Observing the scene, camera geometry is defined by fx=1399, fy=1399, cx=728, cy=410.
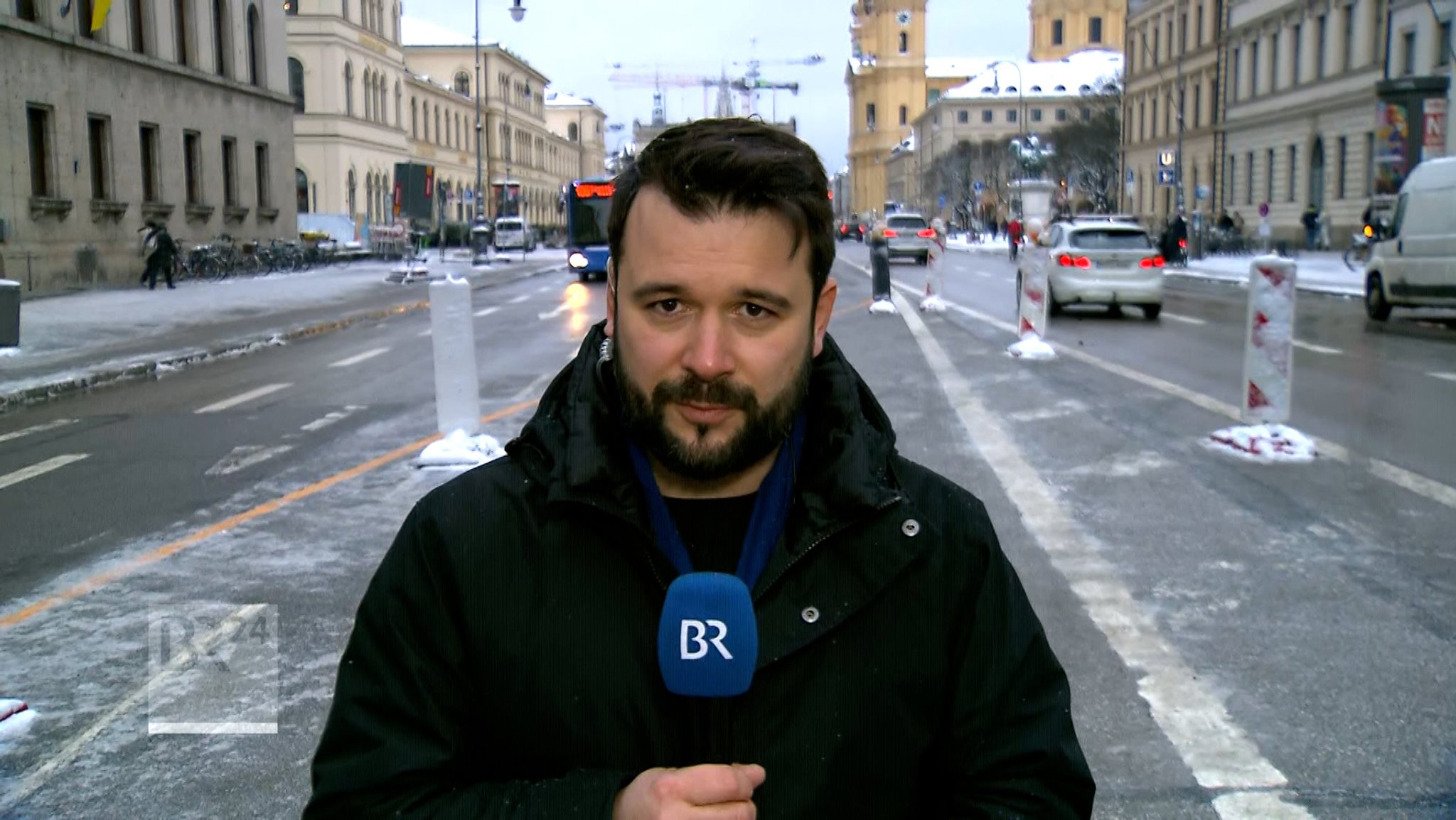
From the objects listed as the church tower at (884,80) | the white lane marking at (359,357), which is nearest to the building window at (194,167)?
the white lane marking at (359,357)

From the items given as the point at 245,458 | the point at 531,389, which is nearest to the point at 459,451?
the point at 245,458

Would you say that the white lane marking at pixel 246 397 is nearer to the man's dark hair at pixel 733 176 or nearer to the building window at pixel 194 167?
the man's dark hair at pixel 733 176

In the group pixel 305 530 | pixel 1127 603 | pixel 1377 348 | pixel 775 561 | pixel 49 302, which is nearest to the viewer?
pixel 775 561

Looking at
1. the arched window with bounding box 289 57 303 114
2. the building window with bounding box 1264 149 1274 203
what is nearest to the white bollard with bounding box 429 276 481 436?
the building window with bounding box 1264 149 1274 203

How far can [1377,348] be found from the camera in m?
18.1

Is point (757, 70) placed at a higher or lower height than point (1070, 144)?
higher

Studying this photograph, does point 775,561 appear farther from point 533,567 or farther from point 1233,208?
point 1233,208

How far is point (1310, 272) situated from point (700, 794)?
42525 millimetres

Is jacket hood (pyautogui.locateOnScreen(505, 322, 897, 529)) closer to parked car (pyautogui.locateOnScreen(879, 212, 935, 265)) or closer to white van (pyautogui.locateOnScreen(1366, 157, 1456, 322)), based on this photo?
white van (pyautogui.locateOnScreen(1366, 157, 1456, 322))

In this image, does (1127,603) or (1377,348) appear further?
(1377,348)

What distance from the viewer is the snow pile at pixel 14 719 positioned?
180 inches

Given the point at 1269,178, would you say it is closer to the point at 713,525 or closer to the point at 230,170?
the point at 230,170

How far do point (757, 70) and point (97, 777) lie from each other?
18483 cm

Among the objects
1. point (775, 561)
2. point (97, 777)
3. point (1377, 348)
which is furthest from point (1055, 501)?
point (1377, 348)
